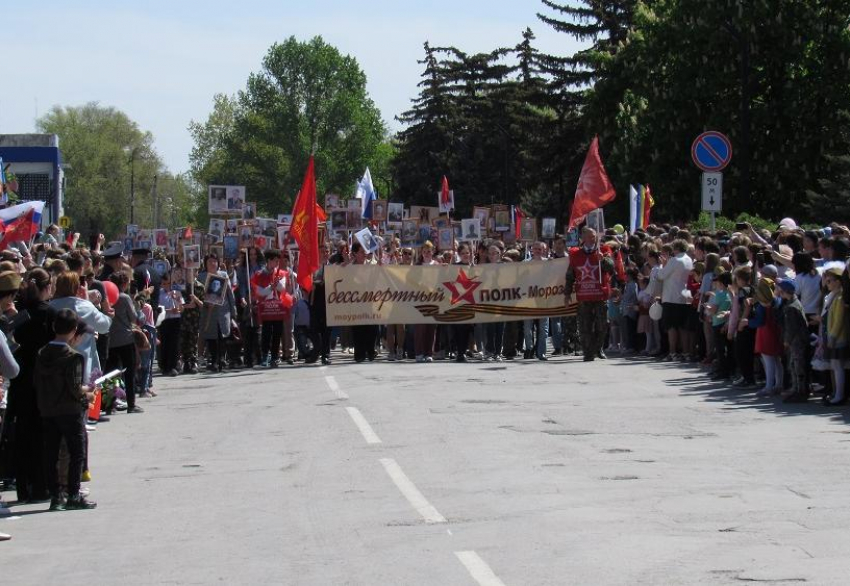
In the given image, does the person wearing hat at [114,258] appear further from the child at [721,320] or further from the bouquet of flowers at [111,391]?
the child at [721,320]

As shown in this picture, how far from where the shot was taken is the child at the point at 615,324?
87.2 feet

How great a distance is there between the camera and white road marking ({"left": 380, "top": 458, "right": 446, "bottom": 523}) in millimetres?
10172

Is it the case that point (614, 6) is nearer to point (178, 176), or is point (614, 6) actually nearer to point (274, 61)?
point (274, 61)

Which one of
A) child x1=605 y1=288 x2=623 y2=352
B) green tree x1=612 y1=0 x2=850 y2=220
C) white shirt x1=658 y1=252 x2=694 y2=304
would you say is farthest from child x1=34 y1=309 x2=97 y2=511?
green tree x1=612 y1=0 x2=850 y2=220

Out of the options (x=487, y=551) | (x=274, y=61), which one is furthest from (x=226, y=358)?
(x=274, y=61)

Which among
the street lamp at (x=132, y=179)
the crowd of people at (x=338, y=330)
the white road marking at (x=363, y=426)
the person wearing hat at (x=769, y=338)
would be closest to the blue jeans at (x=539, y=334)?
the crowd of people at (x=338, y=330)

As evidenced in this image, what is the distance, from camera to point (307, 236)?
27.1m

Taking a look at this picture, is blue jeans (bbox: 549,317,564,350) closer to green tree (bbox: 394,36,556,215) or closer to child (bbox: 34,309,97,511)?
child (bbox: 34,309,97,511)

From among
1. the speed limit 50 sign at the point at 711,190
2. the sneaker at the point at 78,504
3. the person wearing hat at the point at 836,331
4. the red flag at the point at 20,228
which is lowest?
the sneaker at the point at 78,504

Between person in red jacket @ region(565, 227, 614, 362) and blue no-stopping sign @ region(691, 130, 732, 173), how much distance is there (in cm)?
215

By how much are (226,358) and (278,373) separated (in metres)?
2.79

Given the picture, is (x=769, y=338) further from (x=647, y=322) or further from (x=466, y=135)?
(x=466, y=135)

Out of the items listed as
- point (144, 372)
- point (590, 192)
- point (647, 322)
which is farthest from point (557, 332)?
point (144, 372)

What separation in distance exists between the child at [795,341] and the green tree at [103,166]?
385 ft
